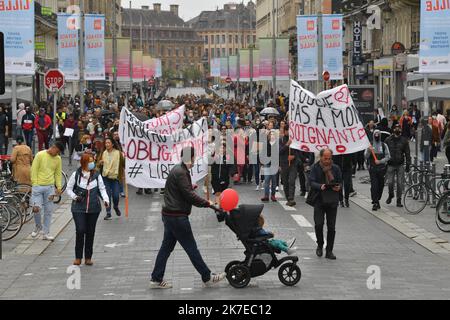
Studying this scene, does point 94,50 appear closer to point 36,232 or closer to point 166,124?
point 166,124

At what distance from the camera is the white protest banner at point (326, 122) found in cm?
2072

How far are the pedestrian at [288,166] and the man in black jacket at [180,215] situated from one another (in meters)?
10.2

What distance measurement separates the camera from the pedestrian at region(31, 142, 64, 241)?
59.4 feet

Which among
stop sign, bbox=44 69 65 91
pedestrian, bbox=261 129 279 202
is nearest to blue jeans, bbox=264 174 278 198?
pedestrian, bbox=261 129 279 202

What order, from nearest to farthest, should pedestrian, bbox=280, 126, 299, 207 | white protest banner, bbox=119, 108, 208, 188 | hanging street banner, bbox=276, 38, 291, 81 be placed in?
white protest banner, bbox=119, 108, 208, 188 < pedestrian, bbox=280, 126, 299, 207 < hanging street banner, bbox=276, 38, 291, 81

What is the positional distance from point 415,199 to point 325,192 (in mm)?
6412

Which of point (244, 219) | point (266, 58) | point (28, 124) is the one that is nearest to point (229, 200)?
point (244, 219)

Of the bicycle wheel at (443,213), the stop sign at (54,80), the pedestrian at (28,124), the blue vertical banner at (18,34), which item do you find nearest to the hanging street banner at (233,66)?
the pedestrian at (28,124)

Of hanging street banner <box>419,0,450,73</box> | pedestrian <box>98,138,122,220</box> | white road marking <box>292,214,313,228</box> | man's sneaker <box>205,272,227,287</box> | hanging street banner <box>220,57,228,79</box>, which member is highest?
hanging street banner <box>220,57,228,79</box>

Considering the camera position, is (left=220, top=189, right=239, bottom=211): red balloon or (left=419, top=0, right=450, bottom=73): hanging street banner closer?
(left=220, top=189, right=239, bottom=211): red balloon

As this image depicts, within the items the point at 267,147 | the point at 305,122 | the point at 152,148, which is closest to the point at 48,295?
the point at 152,148

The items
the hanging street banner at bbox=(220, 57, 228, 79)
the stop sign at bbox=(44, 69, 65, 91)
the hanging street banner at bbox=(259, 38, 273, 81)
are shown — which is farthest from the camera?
the hanging street banner at bbox=(220, 57, 228, 79)

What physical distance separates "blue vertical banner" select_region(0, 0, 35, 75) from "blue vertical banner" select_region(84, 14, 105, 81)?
16091 millimetres

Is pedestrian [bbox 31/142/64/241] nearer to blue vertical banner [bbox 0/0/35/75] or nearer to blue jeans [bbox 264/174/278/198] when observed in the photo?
blue jeans [bbox 264/174/278/198]
